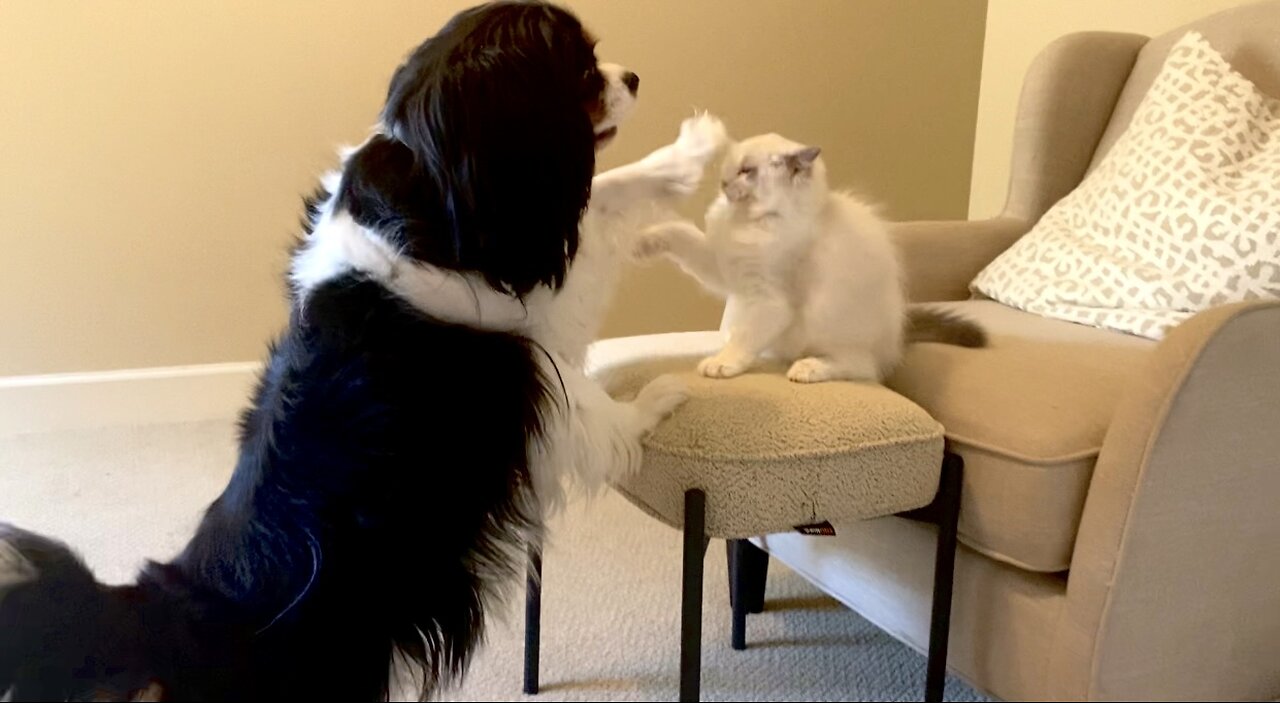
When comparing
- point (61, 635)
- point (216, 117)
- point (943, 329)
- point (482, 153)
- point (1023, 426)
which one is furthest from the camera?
point (216, 117)

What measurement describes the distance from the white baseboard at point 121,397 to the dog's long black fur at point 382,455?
147 centimetres

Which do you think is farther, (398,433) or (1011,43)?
(1011,43)

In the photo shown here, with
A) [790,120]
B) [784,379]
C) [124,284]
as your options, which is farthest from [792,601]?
[124,284]

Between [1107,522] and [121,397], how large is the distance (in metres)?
2.26

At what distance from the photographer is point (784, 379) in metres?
1.19

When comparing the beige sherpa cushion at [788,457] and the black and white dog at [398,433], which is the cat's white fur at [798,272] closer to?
the beige sherpa cushion at [788,457]

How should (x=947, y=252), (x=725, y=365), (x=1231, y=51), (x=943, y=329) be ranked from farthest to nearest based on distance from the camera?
(x=947, y=252) < (x=1231, y=51) < (x=943, y=329) < (x=725, y=365)

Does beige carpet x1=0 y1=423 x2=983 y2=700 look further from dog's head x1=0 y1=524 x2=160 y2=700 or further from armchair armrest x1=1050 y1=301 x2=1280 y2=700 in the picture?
dog's head x1=0 y1=524 x2=160 y2=700

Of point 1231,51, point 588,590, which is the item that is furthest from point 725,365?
point 1231,51

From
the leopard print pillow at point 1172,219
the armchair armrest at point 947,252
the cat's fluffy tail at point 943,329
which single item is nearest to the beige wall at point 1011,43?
the leopard print pillow at point 1172,219

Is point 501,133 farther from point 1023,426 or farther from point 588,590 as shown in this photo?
point 588,590

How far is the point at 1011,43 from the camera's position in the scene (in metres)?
2.59

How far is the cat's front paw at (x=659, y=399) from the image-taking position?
1.10m

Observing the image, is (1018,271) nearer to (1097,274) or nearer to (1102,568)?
(1097,274)
